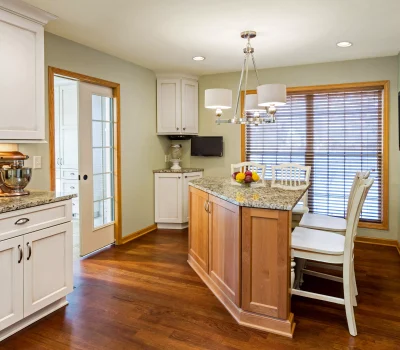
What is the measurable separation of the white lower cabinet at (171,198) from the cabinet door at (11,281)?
9.68 feet

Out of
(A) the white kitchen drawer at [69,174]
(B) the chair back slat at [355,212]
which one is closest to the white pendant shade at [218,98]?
(B) the chair back slat at [355,212]

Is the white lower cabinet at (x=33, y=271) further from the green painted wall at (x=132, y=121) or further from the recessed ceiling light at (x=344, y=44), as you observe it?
the recessed ceiling light at (x=344, y=44)

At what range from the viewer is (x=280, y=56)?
4.26m

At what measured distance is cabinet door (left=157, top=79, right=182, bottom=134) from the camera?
5.14 metres

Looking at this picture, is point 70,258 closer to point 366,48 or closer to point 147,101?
point 147,101

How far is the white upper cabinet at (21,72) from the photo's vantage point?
254cm

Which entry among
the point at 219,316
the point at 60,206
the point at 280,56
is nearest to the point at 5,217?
the point at 60,206

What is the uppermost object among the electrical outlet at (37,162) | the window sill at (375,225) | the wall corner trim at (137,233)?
the electrical outlet at (37,162)

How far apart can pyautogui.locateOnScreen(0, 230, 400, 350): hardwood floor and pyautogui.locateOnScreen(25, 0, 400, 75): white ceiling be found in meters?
2.39

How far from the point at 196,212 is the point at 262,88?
1344 millimetres

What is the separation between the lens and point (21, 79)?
8.71ft

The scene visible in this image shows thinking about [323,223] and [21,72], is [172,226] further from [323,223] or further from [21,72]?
[21,72]

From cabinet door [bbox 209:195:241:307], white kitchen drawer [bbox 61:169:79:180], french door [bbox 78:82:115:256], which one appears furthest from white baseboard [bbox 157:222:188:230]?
cabinet door [bbox 209:195:241:307]

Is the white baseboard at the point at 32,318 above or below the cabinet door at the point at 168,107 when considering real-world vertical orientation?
below
